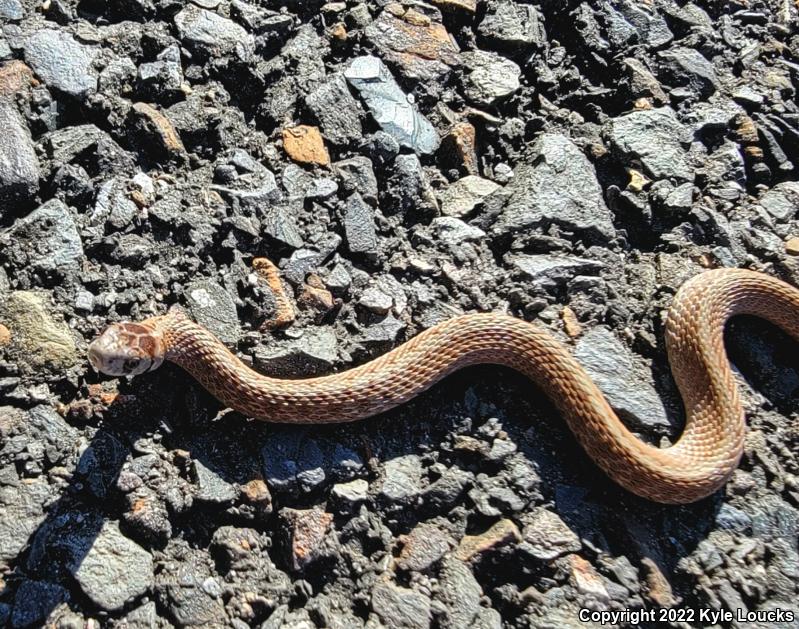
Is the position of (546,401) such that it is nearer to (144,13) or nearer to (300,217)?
(300,217)

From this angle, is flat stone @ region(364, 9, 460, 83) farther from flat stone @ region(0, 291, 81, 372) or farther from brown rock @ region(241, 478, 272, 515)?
brown rock @ region(241, 478, 272, 515)

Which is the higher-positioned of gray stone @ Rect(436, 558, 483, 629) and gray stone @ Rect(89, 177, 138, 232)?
gray stone @ Rect(89, 177, 138, 232)

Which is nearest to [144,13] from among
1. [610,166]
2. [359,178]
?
[359,178]

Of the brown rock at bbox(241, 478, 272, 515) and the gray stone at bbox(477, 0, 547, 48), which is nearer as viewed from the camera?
the brown rock at bbox(241, 478, 272, 515)

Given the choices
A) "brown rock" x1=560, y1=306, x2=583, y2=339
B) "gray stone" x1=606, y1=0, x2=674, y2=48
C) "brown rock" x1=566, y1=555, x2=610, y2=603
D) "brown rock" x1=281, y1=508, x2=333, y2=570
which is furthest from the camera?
"gray stone" x1=606, y1=0, x2=674, y2=48

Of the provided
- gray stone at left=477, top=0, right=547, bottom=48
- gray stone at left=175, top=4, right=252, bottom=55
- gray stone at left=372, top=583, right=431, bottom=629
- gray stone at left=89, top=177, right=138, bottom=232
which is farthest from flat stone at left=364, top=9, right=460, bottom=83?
gray stone at left=372, top=583, right=431, bottom=629

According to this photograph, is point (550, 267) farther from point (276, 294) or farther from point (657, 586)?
point (657, 586)

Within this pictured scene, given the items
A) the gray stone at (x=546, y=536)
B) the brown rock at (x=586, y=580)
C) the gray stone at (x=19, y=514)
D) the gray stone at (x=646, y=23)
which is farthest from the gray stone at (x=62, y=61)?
the brown rock at (x=586, y=580)
